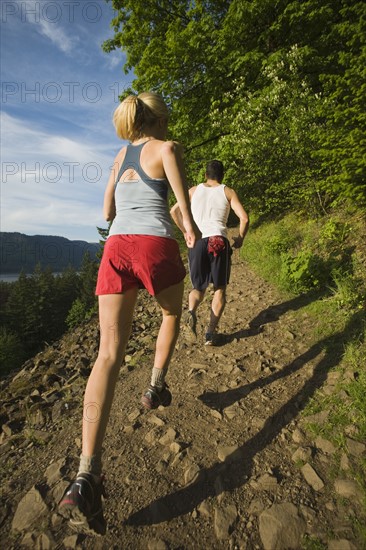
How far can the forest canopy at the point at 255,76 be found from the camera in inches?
324

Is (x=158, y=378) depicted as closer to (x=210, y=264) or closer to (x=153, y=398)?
(x=153, y=398)

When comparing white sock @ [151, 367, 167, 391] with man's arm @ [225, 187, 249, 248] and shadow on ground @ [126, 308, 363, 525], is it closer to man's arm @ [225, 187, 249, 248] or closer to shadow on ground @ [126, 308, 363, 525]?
shadow on ground @ [126, 308, 363, 525]

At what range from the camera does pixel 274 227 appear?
9766 millimetres

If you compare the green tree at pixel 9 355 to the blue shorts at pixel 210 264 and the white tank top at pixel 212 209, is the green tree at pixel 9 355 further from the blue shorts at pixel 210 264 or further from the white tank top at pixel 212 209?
the white tank top at pixel 212 209

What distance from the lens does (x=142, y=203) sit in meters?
2.06

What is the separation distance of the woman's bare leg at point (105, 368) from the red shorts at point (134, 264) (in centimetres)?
7

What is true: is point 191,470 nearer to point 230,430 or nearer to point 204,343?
point 230,430

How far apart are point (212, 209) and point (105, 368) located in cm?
281

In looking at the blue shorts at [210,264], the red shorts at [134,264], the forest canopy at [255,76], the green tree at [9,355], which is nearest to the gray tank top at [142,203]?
the red shorts at [134,264]

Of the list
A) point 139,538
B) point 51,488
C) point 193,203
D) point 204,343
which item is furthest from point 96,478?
point 193,203

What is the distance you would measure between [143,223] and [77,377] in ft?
8.96

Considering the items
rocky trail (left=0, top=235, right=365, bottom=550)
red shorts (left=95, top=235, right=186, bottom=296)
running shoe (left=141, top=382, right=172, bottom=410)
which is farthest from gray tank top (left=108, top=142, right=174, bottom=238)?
rocky trail (left=0, top=235, right=365, bottom=550)

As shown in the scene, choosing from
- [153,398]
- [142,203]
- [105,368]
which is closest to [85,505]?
[105,368]

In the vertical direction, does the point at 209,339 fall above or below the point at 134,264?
below
